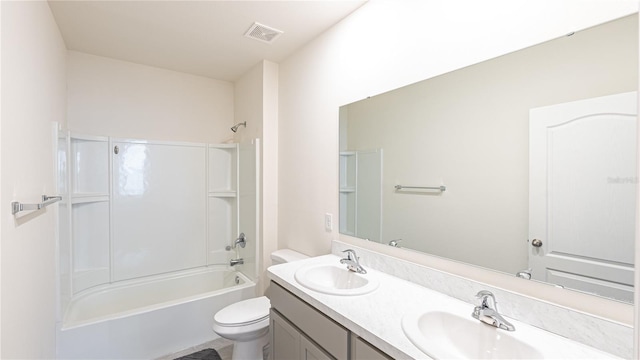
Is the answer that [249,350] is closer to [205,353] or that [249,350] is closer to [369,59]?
[205,353]

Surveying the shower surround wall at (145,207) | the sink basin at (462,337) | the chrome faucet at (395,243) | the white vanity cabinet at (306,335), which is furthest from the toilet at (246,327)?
the sink basin at (462,337)

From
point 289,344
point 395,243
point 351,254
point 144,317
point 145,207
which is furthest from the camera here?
point 145,207

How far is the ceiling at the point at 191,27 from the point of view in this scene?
5.82 feet

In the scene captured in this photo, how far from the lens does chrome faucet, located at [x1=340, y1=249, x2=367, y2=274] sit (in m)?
1.58

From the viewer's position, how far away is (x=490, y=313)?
1008mm

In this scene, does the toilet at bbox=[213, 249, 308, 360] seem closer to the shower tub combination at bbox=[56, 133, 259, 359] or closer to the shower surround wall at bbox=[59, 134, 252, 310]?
the shower tub combination at bbox=[56, 133, 259, 359]

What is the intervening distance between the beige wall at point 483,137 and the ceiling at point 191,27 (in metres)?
0.85

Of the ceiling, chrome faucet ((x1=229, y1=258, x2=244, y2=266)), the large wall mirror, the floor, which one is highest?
the ceiling

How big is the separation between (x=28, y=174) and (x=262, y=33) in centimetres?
160

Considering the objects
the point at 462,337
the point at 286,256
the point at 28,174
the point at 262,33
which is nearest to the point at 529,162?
the point at 462,337

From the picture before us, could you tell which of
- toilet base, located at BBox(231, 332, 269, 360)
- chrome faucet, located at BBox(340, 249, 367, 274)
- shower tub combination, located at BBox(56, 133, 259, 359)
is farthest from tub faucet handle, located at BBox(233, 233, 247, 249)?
chrome faucet, located at BBox(340, 249, 367, 274)

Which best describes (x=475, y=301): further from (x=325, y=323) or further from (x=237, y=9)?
(x=237, y=9)

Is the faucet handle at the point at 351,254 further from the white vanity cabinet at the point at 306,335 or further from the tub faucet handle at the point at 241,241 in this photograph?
the tub faucet handle at the point at 241,241

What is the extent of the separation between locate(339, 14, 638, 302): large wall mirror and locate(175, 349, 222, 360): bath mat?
1.71 meters
